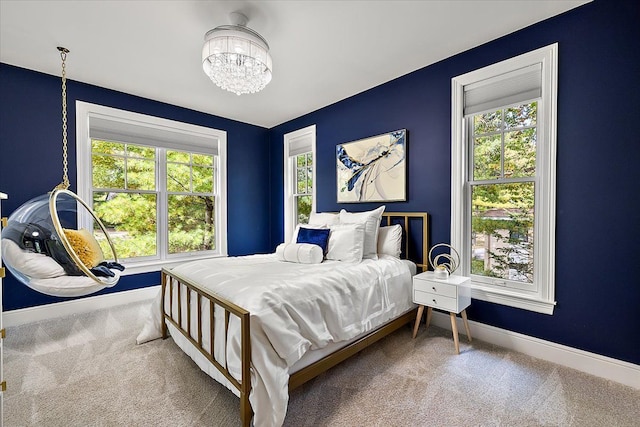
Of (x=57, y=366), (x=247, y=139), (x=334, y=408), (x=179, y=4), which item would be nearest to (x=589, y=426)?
(x=334, y=408)

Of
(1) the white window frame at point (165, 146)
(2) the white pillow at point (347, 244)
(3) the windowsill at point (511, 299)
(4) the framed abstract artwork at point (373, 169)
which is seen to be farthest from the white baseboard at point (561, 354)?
(1) the white window frame at point (165, 146)

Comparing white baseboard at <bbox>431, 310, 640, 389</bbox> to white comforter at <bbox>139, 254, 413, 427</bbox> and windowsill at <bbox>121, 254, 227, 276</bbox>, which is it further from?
windowsill at <bbox>121, 254, 227, 276</bbox>

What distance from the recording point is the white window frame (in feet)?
10.6

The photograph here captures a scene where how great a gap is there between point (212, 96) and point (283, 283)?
2907 millimetres

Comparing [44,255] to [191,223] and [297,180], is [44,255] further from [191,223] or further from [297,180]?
[297,180]

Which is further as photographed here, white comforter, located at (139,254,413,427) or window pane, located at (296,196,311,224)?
window pane, located at (296,196,311,224)

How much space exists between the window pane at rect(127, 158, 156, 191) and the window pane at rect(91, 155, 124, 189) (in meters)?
0.09

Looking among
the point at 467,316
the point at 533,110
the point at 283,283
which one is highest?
the point at 533,110

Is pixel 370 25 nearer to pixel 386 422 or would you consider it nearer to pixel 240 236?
pixel 386 422

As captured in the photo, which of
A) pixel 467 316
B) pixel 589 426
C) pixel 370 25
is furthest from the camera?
pixel 467 316

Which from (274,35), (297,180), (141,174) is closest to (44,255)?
(141,174)

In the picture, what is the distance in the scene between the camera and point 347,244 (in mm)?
2619

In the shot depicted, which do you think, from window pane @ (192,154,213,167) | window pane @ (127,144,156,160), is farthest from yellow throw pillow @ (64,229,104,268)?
window pane @ (192,154,213,167)

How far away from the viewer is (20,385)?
6.09 ft
